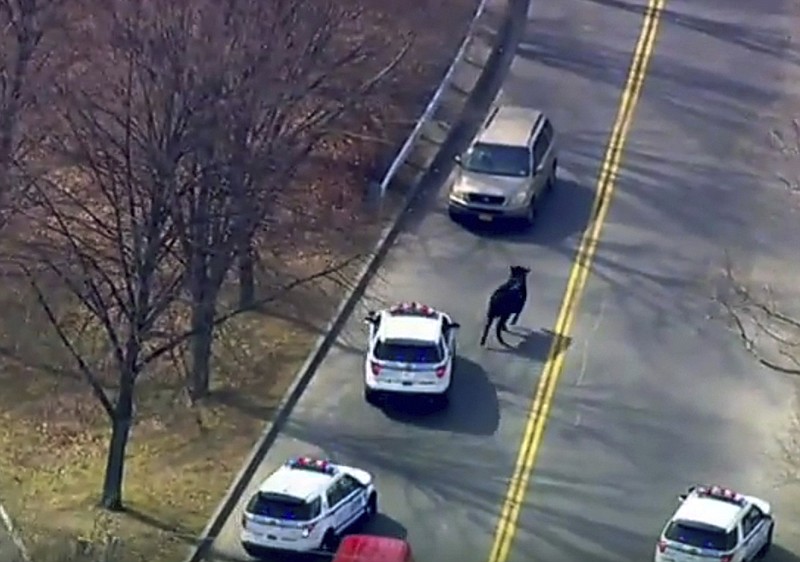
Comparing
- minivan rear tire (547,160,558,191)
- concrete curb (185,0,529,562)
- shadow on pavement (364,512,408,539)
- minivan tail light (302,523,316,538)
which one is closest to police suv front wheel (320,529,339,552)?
minivan tail light (302,523,316,538)

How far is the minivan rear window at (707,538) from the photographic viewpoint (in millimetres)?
34062

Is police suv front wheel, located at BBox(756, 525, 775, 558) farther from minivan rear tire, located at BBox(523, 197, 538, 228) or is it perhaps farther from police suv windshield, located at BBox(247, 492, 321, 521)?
minivan rear tire, located at BBox(523, 197, 538, 228)

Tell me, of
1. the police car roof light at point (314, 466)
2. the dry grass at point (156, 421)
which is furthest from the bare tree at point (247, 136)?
the police car roof light at point (314, 466)

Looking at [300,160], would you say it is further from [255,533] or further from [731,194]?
[731,194]

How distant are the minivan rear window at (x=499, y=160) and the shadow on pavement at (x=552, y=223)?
1025 millimetres

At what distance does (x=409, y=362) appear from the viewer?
38.5 meters

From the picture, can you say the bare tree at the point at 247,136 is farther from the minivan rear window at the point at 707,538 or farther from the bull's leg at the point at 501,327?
the minivan rear window at the point at 707,538

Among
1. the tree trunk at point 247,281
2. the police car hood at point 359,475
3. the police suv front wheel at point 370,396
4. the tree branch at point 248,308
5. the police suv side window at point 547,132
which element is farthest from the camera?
the police suv side window at point 547,132

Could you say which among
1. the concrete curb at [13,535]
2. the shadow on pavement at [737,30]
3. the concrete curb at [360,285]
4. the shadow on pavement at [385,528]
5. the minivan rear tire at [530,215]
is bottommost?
the concrete curb at [13,535]

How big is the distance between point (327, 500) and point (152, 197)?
544 cm

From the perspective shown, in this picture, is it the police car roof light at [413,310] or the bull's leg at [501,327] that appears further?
the bull's leg at [501,327]

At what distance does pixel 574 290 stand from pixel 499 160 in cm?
355

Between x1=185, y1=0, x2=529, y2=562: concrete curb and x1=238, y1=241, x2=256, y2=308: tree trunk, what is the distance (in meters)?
1.54

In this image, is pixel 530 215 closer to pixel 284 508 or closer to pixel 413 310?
pixel 413 310
